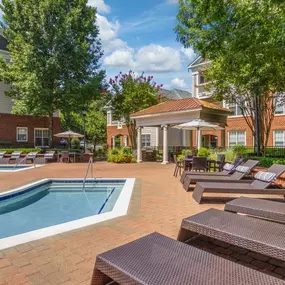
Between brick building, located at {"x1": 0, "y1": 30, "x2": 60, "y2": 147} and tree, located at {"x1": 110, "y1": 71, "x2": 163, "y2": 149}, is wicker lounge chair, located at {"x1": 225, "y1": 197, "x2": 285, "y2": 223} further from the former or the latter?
brick building, located at {"x1": 0, "y1": 30, "x2": 60, "y2": 147}

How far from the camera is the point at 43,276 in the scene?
10.1 ft

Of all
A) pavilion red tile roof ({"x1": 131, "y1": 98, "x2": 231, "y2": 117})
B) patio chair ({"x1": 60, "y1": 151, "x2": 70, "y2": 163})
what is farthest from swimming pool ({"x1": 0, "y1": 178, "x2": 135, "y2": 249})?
patio chair ({"x1": 60, "y1": 151, "x2": 70, "y2": 163})

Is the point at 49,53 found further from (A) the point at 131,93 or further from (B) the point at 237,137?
(B) the point at 237,137

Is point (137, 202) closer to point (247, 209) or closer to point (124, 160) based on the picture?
point (247, 209)

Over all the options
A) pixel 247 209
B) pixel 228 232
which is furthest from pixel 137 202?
pixel 228 232

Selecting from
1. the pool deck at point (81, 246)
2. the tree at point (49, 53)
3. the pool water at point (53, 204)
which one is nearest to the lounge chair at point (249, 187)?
the pool deck at point (81, 246)

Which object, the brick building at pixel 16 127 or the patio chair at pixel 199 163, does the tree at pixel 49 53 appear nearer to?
the brick building at pixel 16 127

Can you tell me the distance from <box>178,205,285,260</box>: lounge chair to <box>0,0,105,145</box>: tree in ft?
65.6

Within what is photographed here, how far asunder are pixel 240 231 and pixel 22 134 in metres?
26.1

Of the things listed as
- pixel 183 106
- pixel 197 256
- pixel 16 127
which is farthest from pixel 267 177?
pixel 16 127

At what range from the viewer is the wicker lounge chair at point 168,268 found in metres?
2.19

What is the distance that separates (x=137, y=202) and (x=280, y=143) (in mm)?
19382

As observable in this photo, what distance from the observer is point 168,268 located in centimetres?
236

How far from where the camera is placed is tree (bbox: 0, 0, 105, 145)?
20984mm
